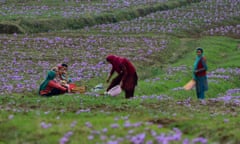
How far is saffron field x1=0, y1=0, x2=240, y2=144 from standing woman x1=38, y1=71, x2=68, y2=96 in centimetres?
38

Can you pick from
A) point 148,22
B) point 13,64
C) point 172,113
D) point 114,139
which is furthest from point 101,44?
point 114,139

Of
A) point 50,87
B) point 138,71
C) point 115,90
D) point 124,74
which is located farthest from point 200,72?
point 138,71

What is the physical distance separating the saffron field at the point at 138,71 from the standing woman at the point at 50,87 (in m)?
0.38

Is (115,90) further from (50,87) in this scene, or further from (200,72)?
(200,72)

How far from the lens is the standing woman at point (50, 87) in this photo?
22406 mm

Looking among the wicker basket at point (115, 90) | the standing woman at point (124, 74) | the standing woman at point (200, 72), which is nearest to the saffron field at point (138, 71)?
the standing woman at point (124, 74)

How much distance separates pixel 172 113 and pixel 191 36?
3180 centimetres

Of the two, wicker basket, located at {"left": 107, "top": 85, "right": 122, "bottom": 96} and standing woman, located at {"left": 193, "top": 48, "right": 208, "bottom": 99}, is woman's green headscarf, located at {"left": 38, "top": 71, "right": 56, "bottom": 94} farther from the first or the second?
standing woman, located at {"left": 193, "top": 48, "right": 208, "bottom": 99}

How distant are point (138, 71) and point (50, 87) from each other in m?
9.50

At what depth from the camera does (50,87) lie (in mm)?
22531

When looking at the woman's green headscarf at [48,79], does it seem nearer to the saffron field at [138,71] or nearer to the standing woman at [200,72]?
the saffron field at [138,71]

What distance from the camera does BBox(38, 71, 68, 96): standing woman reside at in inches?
882

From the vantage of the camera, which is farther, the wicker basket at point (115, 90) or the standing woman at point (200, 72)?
the standing woman at point (200, 72)

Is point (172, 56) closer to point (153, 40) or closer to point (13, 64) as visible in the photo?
point (153, 40)
